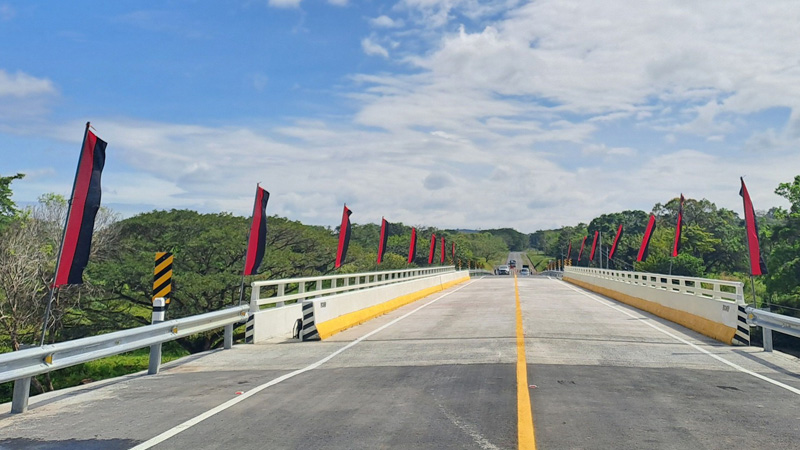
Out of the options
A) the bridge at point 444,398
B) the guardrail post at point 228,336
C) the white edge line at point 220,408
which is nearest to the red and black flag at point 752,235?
the bridge at point 444,398

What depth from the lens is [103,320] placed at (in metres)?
35.9

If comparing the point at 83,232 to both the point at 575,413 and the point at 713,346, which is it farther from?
the point at 713,346

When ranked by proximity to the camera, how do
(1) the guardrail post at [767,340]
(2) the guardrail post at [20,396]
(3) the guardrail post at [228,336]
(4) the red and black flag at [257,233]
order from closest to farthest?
(2) the guardrail post at [20,396]
(1) the guardrail post at [767,340]
(3) the guardrail post at [228,336]
(4) the red and black flag at [257,233]

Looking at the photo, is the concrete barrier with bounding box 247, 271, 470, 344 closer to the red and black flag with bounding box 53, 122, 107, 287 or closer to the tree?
the red and black flag with bounding box 53, 122, 107, 287

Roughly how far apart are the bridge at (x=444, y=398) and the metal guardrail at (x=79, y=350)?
53cm

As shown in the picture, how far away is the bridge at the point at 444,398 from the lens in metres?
6.29

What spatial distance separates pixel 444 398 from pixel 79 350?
195 inches

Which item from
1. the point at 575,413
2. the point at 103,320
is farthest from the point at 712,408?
the point at 103,320

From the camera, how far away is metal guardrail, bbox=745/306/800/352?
473 inches

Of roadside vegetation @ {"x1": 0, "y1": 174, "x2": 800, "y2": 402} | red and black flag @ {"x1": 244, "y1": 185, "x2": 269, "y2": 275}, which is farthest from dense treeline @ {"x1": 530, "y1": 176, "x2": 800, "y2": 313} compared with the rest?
red and black flag @ {"x1": 244, "y1": 185, "x2": 269, "y2": 275}

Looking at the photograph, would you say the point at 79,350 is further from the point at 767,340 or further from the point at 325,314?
the point at 767,340

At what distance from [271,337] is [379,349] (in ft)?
11.1

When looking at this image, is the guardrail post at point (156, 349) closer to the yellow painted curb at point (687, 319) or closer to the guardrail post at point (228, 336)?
the guardrail post at point (228, 336)

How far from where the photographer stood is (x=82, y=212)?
10242mm
